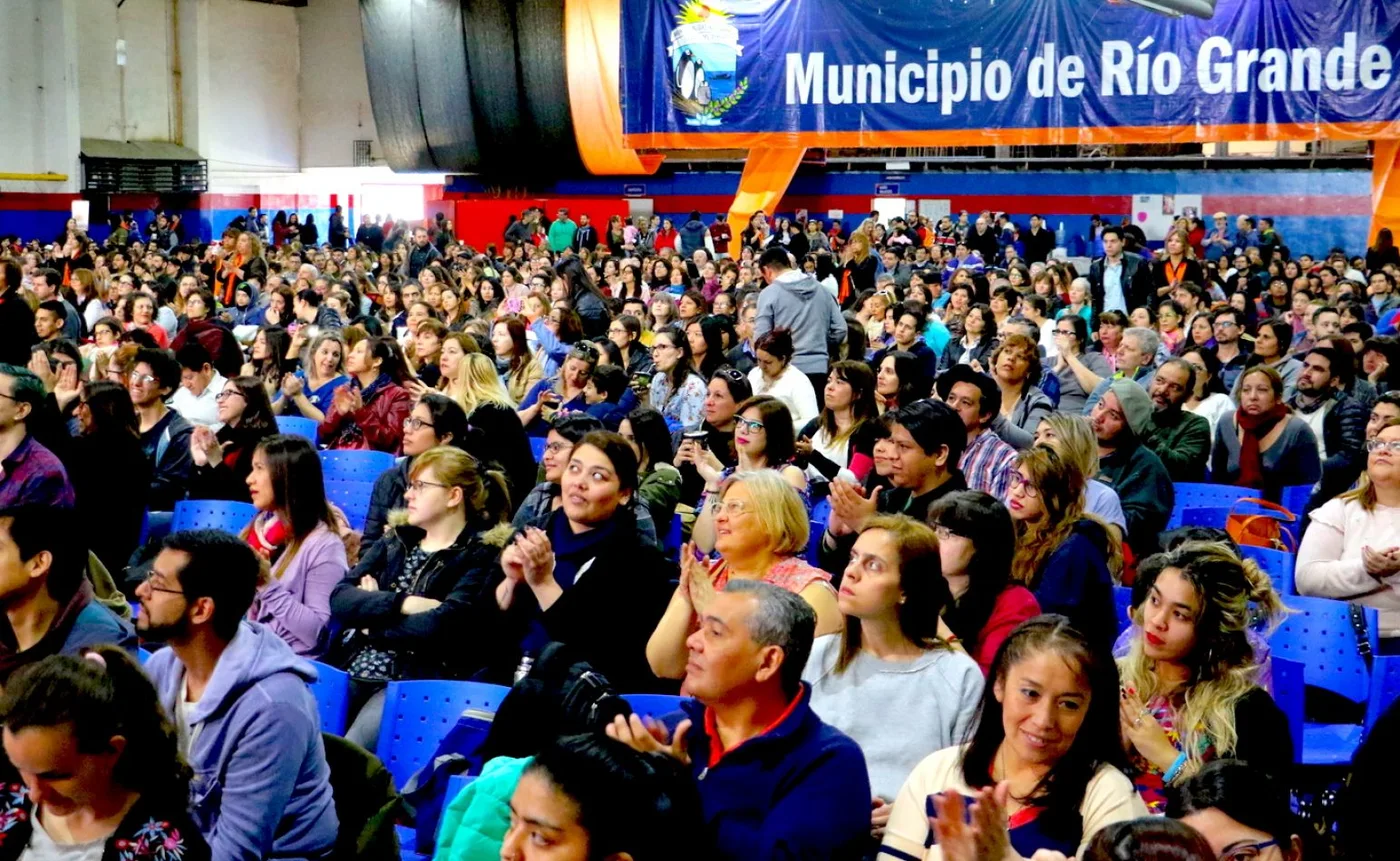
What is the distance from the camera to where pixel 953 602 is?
381cm

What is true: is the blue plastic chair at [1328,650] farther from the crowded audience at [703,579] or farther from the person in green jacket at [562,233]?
the person in green jacket at [562,233]

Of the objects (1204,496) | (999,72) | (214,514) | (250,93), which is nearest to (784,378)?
(1204,496)

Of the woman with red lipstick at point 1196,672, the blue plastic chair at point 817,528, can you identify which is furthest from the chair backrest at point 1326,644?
the blue plastic chair at point 817,528

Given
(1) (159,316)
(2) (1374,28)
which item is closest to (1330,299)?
(2) (1374,28)

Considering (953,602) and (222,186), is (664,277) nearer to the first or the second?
(953,602)

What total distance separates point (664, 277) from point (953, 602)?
11162 millimetres

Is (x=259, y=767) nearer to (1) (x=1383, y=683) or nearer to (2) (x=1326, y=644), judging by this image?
(1) (x=1383, y=683)

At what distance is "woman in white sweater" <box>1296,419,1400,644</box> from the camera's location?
4656 millimetres

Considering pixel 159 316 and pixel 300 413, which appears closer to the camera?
pixel 300 413

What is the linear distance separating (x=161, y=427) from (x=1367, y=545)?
5021mm

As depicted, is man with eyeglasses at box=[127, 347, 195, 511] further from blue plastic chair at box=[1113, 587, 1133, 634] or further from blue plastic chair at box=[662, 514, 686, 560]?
blue plastic chair at box=[1113, 587, 1133, 634]

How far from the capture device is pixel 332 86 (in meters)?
29.6

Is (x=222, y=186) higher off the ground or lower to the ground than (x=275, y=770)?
higher

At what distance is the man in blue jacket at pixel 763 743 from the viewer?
261 cm
